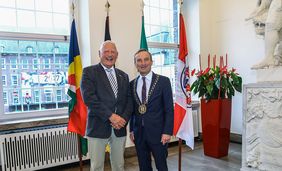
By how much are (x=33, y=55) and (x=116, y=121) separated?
1883 millimetres

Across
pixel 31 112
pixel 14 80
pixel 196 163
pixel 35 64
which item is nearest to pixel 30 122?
pixel 31 112

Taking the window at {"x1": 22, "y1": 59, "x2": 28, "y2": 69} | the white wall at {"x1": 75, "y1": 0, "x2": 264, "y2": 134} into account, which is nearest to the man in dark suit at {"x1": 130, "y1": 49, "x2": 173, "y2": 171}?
the white wall at {"x1": 75, "y1": 0, "x2": 264, "y2": 134}

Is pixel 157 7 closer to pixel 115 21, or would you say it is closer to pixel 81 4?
pixel 115 21

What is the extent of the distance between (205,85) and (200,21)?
146 cm

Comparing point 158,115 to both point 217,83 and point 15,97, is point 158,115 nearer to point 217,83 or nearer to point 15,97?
point 217,83

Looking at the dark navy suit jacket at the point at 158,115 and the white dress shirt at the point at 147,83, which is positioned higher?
the white dress shirt at the point at 147,83

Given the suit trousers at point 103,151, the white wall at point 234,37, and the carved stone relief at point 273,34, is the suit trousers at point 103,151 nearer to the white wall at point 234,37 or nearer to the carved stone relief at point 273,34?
the carved stone relief at point 273,34

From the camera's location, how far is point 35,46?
3125mm

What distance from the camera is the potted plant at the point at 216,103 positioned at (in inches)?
131

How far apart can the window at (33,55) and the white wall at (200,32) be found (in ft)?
1.03

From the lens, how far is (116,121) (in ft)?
5.87

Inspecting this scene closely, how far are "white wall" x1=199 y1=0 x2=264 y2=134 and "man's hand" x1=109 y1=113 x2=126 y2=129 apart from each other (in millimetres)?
2814

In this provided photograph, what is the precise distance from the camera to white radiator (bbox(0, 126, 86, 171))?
2.64 metres

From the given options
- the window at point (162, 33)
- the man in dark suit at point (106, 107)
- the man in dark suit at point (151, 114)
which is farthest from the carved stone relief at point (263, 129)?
the window at point (162, 33)
